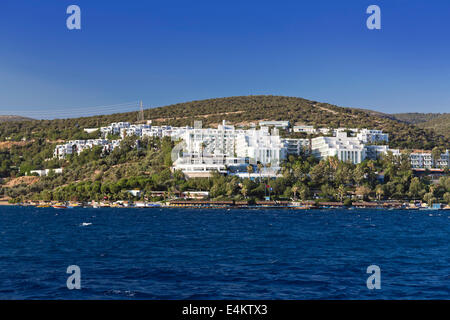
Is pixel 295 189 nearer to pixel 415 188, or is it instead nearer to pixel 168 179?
pixel 415 188

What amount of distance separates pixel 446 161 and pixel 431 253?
118 metres

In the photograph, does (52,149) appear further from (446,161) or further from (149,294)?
(149,294)

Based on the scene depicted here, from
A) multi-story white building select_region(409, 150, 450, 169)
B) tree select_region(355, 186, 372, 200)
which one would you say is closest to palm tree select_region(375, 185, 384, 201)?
tree select_region(355, 186, 372, 200)

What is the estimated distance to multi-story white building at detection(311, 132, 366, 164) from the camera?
13125 centimetres

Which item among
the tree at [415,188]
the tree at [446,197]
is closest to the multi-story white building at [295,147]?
the tree at [415,188]

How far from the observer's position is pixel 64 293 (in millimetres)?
20297

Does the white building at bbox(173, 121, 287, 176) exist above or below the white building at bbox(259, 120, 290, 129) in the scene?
below

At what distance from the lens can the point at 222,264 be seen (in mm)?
28281

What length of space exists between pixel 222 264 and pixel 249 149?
10258 centimetres

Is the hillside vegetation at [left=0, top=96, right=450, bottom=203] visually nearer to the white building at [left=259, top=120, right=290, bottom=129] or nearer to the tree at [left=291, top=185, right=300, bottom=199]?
the tree at [left=291, top=185, right=300, bottom=199]

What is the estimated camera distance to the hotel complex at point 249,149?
12331cm

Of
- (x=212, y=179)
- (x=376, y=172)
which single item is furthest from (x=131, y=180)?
(x=376, y=172)

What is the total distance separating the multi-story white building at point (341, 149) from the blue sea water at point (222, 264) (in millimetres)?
84044
